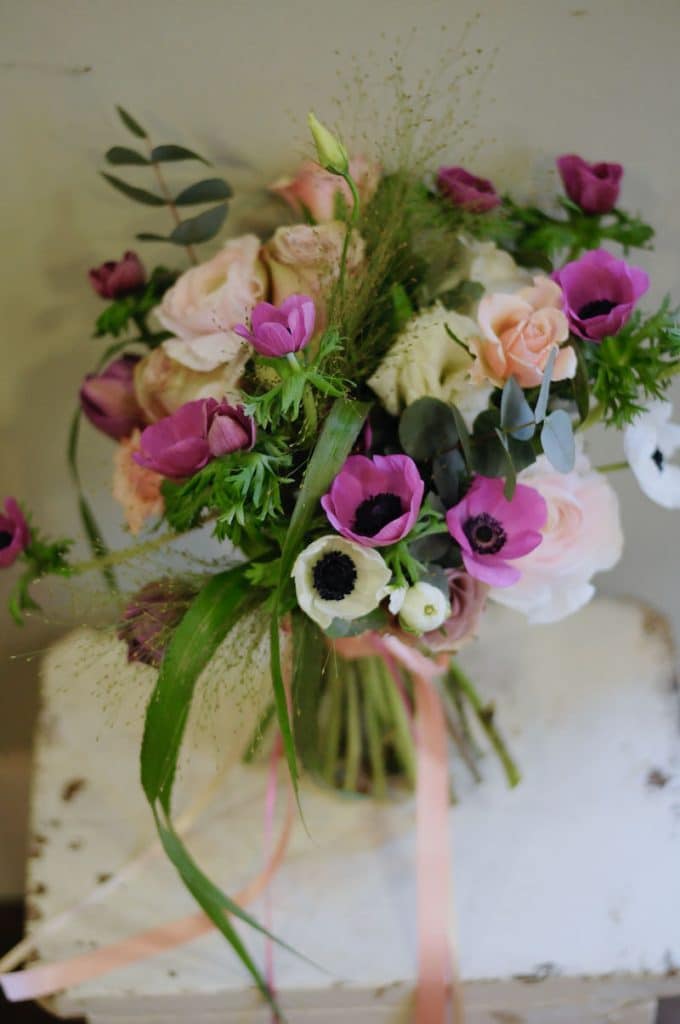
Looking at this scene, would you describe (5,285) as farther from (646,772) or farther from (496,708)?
(646,772)

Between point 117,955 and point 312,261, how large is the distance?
23.0 inches

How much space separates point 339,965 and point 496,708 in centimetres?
29

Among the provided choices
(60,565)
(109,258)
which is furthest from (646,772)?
(109,258)

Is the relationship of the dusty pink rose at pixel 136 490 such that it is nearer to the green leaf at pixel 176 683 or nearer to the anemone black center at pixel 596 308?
the green leaf at pixel 176 683

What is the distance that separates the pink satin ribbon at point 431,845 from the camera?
2.34ft

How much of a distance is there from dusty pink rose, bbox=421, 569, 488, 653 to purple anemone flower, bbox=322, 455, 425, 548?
0.13 m

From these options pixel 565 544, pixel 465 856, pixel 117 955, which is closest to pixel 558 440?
pixel 565 544

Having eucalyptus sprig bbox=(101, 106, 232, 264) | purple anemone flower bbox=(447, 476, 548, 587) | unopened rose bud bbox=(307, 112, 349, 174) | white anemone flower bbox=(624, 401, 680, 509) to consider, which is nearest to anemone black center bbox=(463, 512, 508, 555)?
purple anemone flower bbox=(447, 476, 548, 587)

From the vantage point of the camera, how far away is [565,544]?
2.04 feet

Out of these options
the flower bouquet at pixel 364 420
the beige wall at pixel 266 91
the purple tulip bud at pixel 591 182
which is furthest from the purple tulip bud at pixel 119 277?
the purple tulip bud at pixel 591 182

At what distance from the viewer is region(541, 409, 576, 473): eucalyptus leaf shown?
51cm

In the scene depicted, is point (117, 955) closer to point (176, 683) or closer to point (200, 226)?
point (176, 683)

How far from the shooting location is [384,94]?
690mm

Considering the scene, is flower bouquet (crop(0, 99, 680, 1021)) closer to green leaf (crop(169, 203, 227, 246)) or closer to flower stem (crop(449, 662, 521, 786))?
green leaf (crop(169, 203, 227, 246))
